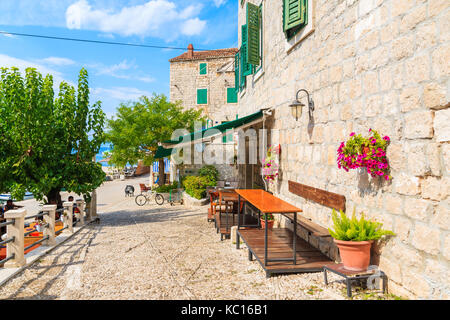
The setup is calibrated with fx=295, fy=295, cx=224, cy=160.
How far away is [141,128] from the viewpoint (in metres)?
17.8

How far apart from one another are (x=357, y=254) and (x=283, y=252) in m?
1.40

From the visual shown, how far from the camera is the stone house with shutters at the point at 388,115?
2664mm

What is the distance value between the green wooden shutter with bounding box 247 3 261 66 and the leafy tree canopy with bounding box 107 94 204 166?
9827 mm

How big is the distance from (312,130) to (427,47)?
2.49 metres

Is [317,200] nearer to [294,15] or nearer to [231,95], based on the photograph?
[294,15]

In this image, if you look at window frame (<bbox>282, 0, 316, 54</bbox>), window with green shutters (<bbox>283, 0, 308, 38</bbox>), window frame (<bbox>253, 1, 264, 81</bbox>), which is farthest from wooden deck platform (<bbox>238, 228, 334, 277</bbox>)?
window frame (<bbox>253, 1, 264, 81</bbox>)

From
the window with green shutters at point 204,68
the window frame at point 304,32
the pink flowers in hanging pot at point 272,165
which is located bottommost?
the pink flowers in hanging pot at point 272,165

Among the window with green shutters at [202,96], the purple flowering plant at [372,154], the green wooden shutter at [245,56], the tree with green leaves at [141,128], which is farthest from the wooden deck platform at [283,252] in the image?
the window with green shutters at [202,96]

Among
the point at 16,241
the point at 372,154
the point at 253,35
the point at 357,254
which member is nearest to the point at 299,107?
the point at 372,154

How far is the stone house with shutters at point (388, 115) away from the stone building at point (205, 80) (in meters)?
17.4

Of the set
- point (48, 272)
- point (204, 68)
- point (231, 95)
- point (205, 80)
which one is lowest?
point (48, 272)

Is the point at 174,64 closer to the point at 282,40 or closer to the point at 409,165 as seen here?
the point at 282,40

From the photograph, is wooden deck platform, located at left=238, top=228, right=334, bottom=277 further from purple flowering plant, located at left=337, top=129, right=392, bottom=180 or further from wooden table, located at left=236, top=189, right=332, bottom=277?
purple flowering plant, located at left=337, top=129, right=392, bottom=180

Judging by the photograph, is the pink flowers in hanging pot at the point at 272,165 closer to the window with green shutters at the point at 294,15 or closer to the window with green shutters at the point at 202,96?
the window with green shutters at the point at 294,15
